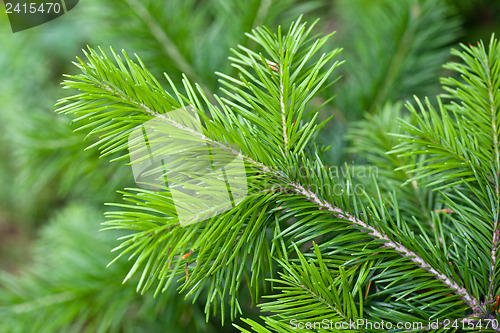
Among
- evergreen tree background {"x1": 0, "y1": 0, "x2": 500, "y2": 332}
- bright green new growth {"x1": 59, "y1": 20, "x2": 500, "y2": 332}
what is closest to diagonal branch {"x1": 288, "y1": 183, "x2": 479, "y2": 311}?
bright green new growth {"x1": 59, "y1": 20, "x2": 500, "y2": 332}

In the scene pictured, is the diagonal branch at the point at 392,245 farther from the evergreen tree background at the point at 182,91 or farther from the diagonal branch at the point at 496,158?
the evergreen tree background at the point at 182,91

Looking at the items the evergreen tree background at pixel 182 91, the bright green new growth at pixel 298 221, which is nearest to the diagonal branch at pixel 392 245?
the bright green new growth at pixel 298 221

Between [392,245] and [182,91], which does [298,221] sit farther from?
[182,91]

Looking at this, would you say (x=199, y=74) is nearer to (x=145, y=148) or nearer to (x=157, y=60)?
(x=157, y=60)

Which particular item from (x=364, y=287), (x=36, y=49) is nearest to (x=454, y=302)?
(x=364, y=287)

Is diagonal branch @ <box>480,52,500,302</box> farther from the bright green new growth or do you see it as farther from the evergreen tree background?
the evergreen tree background

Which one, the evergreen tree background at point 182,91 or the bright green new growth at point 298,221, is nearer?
the bright green new growth at point 298,221

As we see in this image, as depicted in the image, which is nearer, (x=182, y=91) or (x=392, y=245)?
(x=392, y=245)

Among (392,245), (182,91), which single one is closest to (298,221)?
(392,245)
